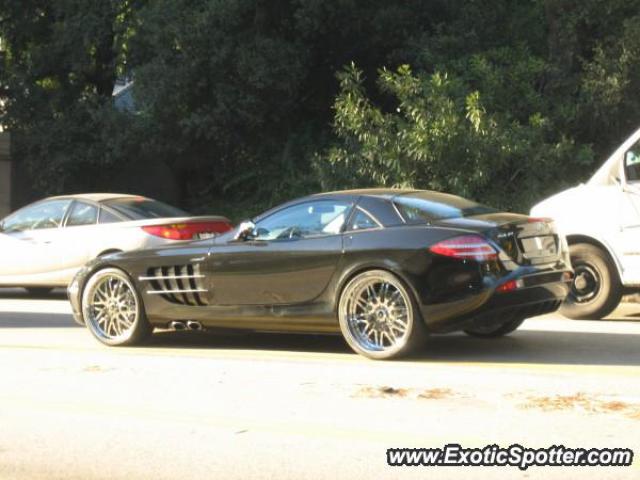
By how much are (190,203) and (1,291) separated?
1101 cm

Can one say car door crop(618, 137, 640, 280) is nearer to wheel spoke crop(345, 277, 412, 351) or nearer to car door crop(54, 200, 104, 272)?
wheel spoke crop(345, 277, 412, 351)

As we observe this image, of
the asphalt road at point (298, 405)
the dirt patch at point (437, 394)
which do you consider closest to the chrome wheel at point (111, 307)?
the asphalt road at point (298, 405)

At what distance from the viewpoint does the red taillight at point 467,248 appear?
29.0ft

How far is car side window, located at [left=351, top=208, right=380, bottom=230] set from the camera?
9.46m

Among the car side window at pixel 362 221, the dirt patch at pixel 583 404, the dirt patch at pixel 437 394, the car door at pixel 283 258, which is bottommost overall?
the dirt patch at pixel 583 404

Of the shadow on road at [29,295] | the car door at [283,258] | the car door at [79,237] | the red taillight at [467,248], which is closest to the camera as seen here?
the red taillight at [467,248]

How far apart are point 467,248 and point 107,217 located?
7.74 m

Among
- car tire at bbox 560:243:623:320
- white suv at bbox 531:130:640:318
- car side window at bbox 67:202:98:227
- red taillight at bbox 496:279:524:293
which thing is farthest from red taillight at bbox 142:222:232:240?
red taillight at bbox 496:279:524:293

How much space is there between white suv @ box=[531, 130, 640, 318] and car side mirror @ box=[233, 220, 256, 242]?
3.59 metres

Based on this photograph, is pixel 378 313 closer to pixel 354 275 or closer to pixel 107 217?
pixel 354 275

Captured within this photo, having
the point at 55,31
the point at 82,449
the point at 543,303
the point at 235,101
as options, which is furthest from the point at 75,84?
the point at 82,449

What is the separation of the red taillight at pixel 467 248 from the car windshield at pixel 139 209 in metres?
7.25

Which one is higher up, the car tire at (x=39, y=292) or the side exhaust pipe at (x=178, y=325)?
the side exhaust pipe at (x=178, y=325)

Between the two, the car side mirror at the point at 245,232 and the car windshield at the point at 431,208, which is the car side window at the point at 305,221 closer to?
the car side mirror at the point at 245,232
